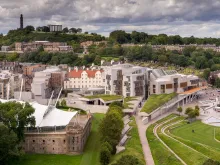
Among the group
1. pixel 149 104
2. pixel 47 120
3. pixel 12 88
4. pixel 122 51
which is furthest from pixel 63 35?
pixel 47 120

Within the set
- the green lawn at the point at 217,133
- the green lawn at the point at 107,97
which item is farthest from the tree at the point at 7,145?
the green lawn at the point at 107,97

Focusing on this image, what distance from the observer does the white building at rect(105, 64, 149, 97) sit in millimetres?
80125

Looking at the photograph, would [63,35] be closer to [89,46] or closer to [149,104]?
[89,46]

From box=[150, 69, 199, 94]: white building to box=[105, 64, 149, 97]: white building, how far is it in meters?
3.17

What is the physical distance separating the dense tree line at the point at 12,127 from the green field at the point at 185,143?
1516 cm

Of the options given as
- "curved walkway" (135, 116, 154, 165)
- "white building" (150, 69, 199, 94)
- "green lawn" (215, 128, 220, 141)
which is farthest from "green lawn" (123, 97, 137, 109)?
"green lawn" (215, 128, 220, 141)

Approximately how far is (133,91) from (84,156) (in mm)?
36309

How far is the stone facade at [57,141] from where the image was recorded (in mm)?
46438

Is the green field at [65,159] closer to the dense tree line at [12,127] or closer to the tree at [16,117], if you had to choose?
the dense tree line at [12,127]

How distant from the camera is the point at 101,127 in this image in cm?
4759

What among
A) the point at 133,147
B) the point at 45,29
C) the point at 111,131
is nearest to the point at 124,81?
the point at 133,147

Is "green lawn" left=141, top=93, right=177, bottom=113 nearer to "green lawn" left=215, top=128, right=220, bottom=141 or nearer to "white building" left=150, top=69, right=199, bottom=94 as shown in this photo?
"white building" left=150, top=69, right=199, bottom=94

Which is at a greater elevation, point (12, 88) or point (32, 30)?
point (32, 30)

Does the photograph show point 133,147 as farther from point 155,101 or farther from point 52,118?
point 155,101
